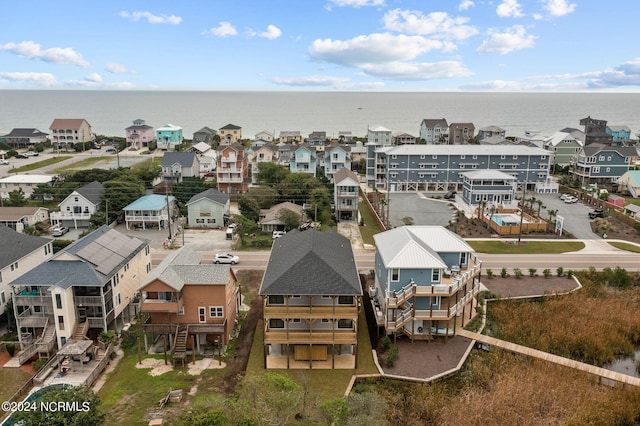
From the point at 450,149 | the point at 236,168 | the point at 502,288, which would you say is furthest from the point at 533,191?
the point at 236,168

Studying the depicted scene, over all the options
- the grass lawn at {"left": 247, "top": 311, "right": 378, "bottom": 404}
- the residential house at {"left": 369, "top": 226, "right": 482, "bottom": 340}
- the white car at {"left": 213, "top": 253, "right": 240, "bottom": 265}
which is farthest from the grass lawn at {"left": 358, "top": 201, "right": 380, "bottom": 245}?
the grass lawn at {"left": 247, "top": 311, "right": 378, "bottom": 404}

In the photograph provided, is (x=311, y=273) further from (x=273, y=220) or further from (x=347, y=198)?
(x=347, y=198)

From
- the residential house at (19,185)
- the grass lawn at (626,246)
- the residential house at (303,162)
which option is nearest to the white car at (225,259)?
the residential house at (303,162)

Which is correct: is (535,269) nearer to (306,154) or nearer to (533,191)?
(533,191)

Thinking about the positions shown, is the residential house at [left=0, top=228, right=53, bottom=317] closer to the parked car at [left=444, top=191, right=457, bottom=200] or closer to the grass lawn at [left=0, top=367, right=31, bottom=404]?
the grass lawn at [left=0, top=367, right=31, bottom=404]

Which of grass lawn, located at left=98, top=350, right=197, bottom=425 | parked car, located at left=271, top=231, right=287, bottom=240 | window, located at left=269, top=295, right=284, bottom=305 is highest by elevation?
window, located at left=269, top=295, right=284, bottom=305

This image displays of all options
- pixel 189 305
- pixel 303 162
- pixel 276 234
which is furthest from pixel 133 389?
pixel 303 162
